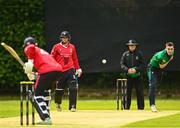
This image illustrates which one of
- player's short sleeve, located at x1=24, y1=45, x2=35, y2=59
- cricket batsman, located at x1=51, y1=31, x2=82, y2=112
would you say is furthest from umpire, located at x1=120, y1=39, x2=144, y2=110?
player's short sleeve, located at x1=24, y1=45, x2=35, y2=59

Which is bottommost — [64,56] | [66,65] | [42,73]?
[42,73]

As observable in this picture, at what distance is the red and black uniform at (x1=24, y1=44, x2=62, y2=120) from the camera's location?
12773mm

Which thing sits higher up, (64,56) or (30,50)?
(64,56)

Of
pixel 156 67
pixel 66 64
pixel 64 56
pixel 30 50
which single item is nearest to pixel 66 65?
pixel 66 64

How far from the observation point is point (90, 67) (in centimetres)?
2334

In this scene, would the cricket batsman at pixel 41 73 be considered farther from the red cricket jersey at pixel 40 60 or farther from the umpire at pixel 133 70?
the umpire at pixel 133 70

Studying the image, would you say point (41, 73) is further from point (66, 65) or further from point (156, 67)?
point (156, 67)

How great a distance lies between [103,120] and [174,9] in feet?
33.0

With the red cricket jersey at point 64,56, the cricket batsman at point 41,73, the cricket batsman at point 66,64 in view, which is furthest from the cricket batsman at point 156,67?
the cricket batsman at point 41,73

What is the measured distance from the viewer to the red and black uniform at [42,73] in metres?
12.8

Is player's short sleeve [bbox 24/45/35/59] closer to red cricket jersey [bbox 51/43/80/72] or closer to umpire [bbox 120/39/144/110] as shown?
red cricket jersey [bbox 51/43/80/72]

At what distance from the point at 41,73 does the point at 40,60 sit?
0.24m

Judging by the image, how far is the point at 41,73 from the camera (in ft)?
42.6

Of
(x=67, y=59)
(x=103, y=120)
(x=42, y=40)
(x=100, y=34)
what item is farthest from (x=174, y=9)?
(x=103, y=120)
